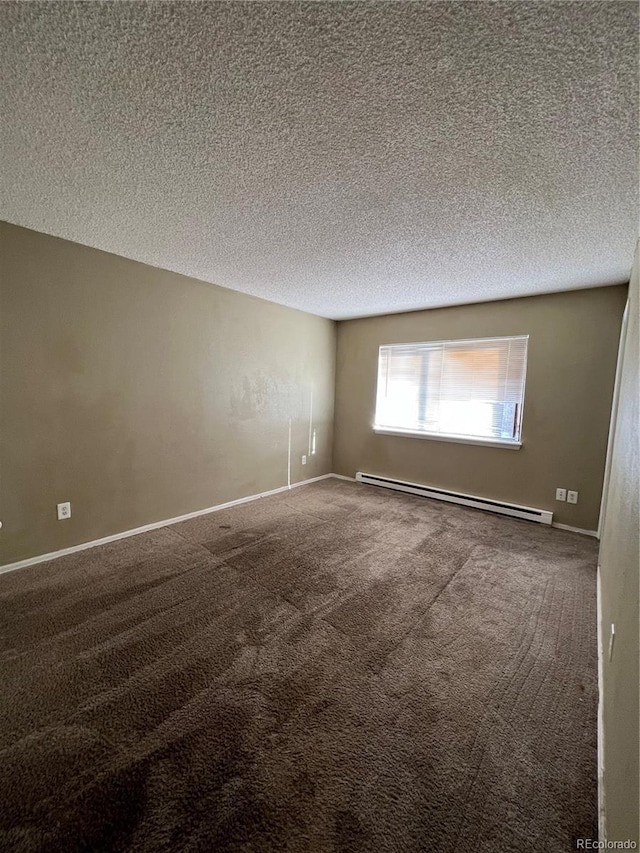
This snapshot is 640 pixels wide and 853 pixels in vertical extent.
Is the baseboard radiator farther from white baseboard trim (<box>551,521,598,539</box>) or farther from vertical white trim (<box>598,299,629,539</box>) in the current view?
vertical white trim (<box>598,299,629,539</box>)

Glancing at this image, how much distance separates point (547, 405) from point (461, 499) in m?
1.34

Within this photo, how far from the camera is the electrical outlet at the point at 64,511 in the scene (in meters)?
2.52

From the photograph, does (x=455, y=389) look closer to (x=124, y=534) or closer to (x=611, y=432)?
(x=611, y=432)

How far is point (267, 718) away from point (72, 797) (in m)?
0.64

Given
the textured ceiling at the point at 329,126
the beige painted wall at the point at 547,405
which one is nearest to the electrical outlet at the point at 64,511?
the textured ceiling at the point at 329,126

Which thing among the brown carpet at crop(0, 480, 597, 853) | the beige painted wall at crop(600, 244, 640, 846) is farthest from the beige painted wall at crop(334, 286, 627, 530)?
the beige painted wall at crop(600, 244, 640, 846)

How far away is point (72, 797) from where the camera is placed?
1.06 metres

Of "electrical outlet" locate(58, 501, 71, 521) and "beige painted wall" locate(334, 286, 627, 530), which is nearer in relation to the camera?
"electrical outlet" locate(58, 501, 71, 521)

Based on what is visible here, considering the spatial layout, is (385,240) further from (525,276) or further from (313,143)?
(525,276)

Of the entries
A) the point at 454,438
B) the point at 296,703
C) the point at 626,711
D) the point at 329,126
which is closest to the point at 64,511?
the point at 296,703

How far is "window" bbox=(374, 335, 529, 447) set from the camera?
3590 millimetres

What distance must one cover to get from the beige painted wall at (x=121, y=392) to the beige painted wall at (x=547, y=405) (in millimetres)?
1959

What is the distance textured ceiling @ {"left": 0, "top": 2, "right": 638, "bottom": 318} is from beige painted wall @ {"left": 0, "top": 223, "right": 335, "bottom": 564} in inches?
16.1

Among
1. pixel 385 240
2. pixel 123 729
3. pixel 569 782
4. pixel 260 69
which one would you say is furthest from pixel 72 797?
pixel 385 240
